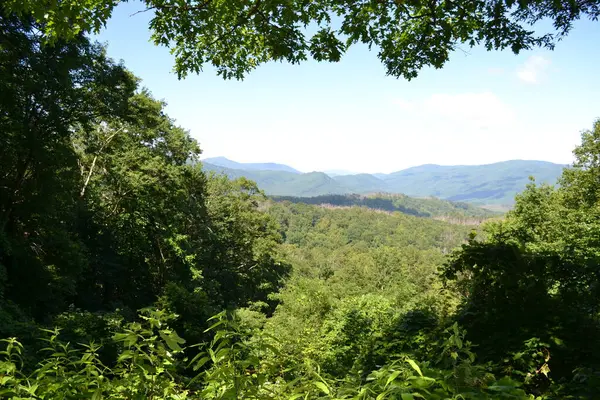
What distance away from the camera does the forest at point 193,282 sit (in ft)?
4.93

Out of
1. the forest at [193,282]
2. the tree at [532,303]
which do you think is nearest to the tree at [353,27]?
the forest at [193,282]

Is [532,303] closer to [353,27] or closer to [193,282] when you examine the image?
[353,27]

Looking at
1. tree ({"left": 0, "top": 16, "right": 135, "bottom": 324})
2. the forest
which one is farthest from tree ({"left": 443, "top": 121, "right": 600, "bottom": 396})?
tree ({"left": 0, "top": 16, "right": 135, "bottom": 324})

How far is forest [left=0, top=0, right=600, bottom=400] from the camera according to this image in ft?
4.93

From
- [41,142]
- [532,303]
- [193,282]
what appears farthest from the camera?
[193,282]

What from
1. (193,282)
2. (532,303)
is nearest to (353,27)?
(532,303)

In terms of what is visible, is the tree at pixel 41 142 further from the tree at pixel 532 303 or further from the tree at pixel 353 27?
the tree at pixel 532 303

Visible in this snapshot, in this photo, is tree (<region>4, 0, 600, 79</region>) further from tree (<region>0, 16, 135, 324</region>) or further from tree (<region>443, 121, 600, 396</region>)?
tree (<region>0, 16, 135, 324</region>)

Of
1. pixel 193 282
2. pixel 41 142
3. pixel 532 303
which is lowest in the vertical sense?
pixel 193 282

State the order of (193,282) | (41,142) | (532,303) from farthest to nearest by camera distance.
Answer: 1. (193,282)
2. (41,142)
3. (532,303)

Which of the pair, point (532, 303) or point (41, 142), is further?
point (41, 142)

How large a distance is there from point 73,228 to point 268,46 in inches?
561

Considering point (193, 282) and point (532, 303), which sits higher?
point (532, 303)

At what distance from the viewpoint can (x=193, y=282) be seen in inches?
711
